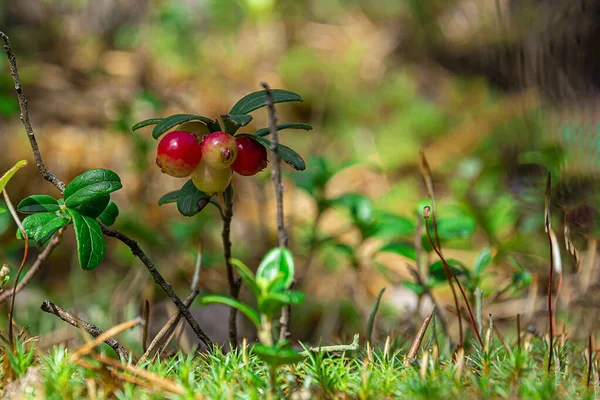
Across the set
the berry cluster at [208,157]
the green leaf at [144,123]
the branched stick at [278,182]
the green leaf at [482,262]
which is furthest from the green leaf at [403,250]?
the green leaf at [144,123]

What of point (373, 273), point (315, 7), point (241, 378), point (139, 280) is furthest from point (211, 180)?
point (315, 7)

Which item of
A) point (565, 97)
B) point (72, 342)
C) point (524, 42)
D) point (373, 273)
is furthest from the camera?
point (373, 273)

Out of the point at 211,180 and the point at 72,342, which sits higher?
the point at 211,180

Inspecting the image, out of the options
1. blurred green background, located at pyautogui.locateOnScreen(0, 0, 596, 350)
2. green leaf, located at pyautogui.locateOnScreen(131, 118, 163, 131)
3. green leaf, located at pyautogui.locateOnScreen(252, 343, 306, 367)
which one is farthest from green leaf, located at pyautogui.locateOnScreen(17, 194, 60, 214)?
blurred green background, located at pyautogui.locateOnScreen(0, 0, 596, 350)

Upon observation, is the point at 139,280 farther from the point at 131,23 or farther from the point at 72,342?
the point at 131,23

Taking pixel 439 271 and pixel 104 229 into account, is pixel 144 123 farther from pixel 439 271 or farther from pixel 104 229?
pixel 439 271

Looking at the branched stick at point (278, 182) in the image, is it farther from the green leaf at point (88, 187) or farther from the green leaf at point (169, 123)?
the green leaf at point (88, 187)
